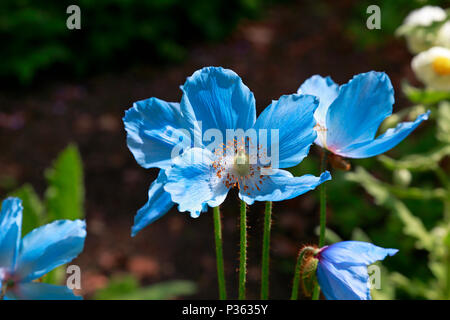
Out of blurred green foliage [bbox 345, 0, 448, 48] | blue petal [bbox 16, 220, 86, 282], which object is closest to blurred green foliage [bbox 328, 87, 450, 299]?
blue petal [bbox 16, 220, 86, 282]

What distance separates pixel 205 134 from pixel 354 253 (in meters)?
0.24

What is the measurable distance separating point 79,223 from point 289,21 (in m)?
3.97

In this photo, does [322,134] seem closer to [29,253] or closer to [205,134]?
[205,134]

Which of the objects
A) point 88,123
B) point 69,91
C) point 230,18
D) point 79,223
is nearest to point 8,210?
point 79,223

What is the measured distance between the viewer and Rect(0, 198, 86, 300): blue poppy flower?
701mm

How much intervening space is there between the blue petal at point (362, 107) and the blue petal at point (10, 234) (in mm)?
445

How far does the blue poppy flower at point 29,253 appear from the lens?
2.30 feet

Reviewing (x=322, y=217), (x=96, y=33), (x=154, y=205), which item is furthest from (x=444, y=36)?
(x=96, y=33)

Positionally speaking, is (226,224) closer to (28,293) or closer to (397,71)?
(397,71)

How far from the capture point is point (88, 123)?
342 centimetres

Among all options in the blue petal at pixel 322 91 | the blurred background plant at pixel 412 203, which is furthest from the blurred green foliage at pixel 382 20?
the blue petal at pixel 322 91

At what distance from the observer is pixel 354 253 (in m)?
0.63
